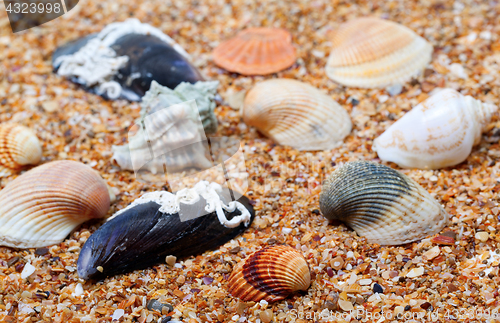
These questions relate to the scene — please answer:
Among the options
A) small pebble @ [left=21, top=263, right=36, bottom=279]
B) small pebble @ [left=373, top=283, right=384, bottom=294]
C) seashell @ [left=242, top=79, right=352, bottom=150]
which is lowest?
small pebble @ [left=373, top=283, right=384, bottom=294]

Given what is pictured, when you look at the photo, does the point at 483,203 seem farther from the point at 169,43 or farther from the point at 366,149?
the point at 169,43

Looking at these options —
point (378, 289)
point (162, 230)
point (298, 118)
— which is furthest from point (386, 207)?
point (162, 230)

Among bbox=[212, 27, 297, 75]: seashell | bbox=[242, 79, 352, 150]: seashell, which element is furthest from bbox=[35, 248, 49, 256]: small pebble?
bbox=[212, 27, 297, 75]: seashell

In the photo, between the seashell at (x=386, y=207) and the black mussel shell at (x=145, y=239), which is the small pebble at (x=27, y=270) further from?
the seashell at (x=386, y=207)

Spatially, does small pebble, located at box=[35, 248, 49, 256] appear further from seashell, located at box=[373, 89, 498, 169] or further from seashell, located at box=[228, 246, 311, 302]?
seashell, located at box=[373, 89, 498, 169]

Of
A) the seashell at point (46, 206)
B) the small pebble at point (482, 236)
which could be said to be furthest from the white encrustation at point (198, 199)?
the small pebble at point (482, 236)

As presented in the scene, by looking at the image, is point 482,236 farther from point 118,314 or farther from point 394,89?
point 118,314

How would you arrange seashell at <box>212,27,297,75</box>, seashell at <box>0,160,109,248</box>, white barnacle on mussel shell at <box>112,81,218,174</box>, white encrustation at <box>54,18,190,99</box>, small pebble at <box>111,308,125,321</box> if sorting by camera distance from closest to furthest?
small pebble at <box>111,308,125,321</box> → seashell at <box>0,160,109,248</box> → white barnacle on mussel shell at <box>112,81,218,174</box> → white encrustation at <box>54,18,190,99</box> → seashell at <box>212,27,297,75</box>
